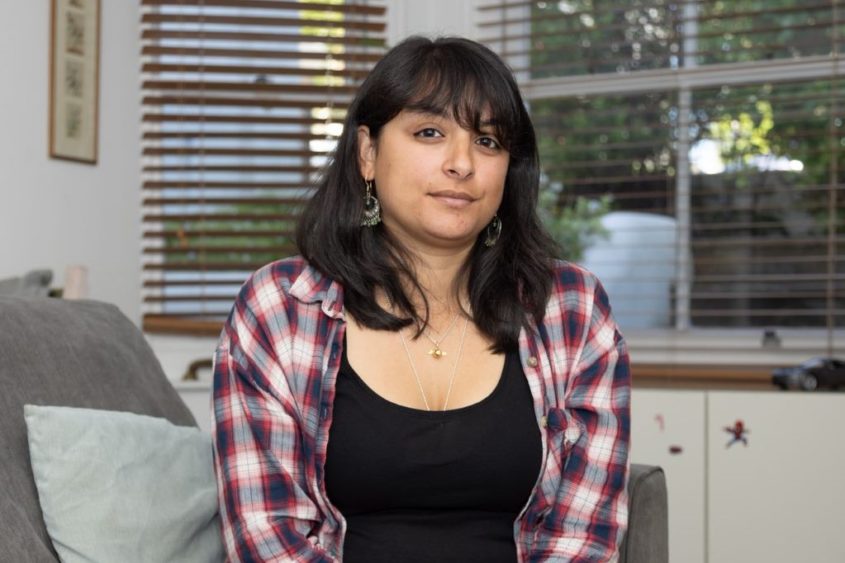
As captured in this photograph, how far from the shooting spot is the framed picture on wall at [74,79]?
304 cm

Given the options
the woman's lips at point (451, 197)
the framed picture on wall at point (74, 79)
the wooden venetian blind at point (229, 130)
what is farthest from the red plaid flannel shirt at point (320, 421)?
the wooden venetian blind at point (229, 130)

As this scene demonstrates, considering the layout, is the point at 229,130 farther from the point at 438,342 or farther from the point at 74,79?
the point at 438,342

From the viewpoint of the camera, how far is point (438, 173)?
1690 millimetres

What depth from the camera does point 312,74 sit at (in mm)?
3443

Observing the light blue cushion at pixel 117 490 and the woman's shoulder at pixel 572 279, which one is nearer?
the light blue cushion at pixel 117 490

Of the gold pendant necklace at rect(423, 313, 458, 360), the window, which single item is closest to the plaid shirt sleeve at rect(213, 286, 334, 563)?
the gold pendant necklace at rect(423, 313, 458, 360)

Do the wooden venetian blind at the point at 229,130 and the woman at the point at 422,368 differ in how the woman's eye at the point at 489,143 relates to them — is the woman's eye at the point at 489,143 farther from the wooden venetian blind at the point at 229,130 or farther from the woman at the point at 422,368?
the wooden venetian blind at the point at 229,130

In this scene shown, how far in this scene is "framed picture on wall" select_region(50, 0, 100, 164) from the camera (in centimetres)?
304

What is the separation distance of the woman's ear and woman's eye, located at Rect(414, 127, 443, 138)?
0.32 ft

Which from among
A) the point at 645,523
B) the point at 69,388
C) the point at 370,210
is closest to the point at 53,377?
the point at 69,388

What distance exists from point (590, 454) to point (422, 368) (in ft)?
0.95

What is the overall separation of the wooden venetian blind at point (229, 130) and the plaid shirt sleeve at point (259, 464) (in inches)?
71.0

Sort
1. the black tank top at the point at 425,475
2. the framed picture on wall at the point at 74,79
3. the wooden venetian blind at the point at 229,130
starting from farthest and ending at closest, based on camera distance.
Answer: the wooden venetian blind at the point at 229,130, the framed picture on wall at the point at 74,79, the black tank top at the point at 425,475

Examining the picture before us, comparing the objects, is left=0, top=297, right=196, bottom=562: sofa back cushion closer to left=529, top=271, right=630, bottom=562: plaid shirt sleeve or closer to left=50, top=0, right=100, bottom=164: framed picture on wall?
left=529, top=271, right=630, bottom=562: plaid shirt sleeve
